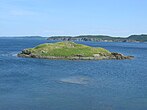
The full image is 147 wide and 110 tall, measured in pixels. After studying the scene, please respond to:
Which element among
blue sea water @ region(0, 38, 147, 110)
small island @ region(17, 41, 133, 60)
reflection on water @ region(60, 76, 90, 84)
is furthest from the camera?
small island @ region(17, 41, 133, 60)

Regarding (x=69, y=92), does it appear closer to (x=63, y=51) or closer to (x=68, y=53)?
(x=68, y=53)

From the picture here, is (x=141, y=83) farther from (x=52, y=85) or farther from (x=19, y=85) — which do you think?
(x=19, y=85)

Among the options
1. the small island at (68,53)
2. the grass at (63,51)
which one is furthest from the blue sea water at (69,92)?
the grass at (63,51)

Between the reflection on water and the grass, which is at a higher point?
the grass

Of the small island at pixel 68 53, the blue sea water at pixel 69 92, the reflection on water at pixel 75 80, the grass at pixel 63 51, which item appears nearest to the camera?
the blue sea water at pixel 69 92

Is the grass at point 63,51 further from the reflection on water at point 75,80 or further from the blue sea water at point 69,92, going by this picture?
the reflection on water at point 75,80

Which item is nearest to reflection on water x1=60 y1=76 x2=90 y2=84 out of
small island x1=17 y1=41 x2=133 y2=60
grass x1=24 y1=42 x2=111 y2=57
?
small island x1=17 y1=41 x2=133 y2=60

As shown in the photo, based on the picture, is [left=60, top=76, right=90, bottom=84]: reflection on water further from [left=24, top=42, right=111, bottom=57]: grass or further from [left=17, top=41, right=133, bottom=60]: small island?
[left=24, top=42, right=111, bottom=57]: grass

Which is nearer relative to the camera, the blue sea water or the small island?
the blue sea water

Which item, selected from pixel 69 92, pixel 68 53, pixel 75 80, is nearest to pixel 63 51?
pixel 68 53

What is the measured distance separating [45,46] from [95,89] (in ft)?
239

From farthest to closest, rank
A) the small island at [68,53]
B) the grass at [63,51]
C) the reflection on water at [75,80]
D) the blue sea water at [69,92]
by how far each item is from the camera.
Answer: the grass at [63,51] → the small island at [68,53] → the reflection on water at [75,80] → the blue sea water at [69,92]

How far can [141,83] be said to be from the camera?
6906cm

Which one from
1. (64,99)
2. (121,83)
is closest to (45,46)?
(121,83)
